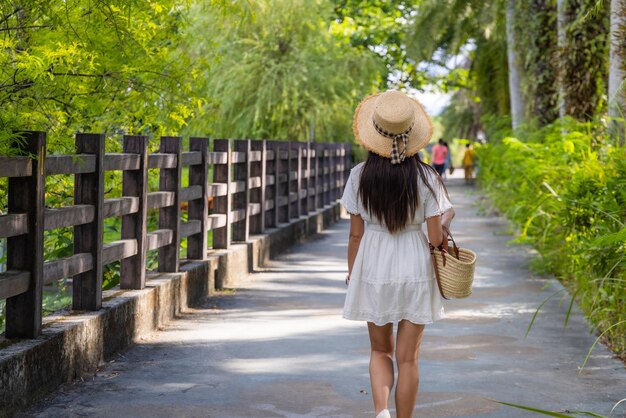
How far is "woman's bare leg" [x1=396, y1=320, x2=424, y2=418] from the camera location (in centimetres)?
Answer: 608

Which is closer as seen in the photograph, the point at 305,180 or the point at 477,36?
the point at 305,180

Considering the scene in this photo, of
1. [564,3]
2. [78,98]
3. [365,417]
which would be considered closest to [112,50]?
[78,98]

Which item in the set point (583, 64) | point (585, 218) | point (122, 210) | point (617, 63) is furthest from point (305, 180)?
point (122, 210)

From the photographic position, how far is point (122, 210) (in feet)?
30.2

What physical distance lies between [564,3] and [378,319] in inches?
444

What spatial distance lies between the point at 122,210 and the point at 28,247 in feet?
7.24

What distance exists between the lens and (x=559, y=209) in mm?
11484

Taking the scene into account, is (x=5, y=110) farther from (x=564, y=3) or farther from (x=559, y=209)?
(x=564, y=3)

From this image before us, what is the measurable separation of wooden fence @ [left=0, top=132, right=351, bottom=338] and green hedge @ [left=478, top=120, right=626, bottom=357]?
3.26 meters

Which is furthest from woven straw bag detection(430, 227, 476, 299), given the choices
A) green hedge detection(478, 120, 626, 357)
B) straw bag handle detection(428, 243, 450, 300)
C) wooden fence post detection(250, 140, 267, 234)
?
wooden fence post detection(250, 140, 267, 234)

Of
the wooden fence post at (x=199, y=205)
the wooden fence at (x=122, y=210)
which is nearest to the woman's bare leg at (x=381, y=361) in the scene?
the wooden fence at (x=122, y=210)

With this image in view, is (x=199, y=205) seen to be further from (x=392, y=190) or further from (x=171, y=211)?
(x=392, y=190)

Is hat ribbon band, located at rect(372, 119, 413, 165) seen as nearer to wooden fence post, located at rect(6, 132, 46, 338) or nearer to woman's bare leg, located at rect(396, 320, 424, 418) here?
woman's bare leg, located at rect(396, 320, 424, 418)

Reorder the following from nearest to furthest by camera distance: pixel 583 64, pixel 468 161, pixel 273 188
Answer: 1. pixel 583 64
2. pixel 273 188
3. pixel 468 161
